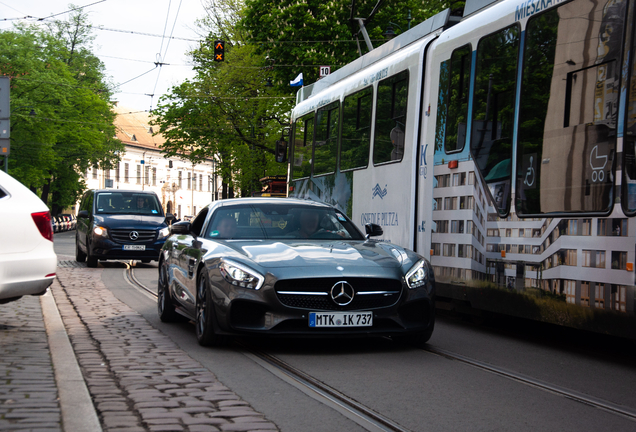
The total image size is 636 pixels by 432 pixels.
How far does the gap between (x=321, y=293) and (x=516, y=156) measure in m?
2.39

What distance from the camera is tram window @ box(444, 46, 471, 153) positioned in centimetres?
930

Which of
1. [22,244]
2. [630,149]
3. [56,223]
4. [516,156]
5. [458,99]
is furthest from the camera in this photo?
[56,223]

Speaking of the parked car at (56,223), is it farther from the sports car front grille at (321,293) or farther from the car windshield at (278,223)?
the sports car front grille at (321,293)

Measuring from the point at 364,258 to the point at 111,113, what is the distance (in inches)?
2318

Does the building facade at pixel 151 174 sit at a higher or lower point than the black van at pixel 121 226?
higher

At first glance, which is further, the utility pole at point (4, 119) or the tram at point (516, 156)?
the utility pole at point (4, 119)

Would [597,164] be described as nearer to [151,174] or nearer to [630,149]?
[630,149]

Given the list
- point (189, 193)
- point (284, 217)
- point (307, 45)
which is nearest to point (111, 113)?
point (307, 45)

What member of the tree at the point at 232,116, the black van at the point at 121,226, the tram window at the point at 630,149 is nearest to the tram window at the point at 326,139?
the black van at the point at 121,226

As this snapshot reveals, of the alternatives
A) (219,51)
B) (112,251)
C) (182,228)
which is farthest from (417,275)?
(219,51)

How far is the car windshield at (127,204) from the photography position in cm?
2120

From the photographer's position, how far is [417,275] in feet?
24.9

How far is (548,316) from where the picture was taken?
295 inches

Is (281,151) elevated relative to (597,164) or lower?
elevated
